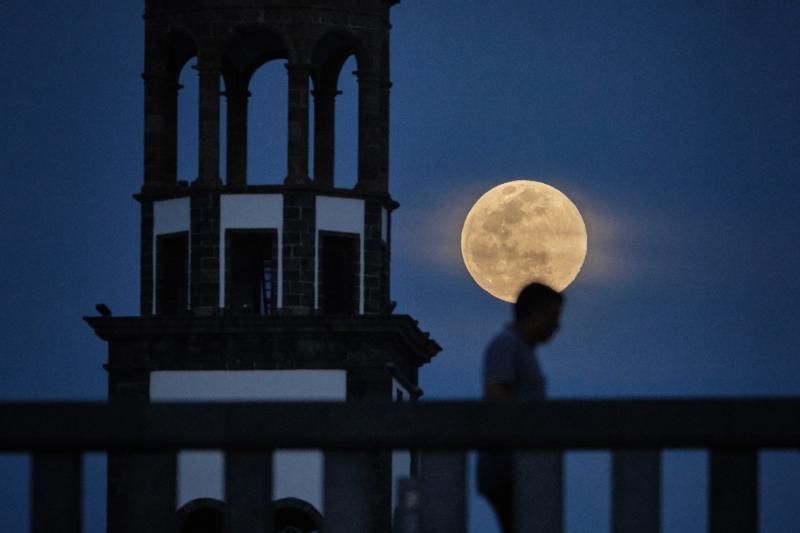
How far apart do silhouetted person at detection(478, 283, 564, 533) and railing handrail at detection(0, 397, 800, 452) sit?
35cm

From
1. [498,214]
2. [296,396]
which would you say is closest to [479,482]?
[296,396]

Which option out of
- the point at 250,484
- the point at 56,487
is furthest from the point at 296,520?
the point at 250,484

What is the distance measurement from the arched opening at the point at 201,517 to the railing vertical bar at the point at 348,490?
150 ft

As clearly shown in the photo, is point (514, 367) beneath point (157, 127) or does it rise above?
beneath

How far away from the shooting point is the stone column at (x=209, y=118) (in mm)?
61562

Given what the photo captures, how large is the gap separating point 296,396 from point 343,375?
1.11 meters

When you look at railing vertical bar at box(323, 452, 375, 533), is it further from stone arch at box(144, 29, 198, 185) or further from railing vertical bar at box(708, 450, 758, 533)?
stone arch at box(144, 29, 198, 185)

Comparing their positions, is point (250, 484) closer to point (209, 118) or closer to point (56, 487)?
point (56, 487)

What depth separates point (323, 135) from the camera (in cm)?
6272

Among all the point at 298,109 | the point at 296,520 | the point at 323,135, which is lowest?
the point at 296,520

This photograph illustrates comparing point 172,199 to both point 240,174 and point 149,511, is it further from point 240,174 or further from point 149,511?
point 149,511

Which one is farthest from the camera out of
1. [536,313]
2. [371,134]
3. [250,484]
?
[371,134]

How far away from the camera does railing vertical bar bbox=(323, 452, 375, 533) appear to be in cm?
1205

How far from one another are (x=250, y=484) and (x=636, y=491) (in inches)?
60.7
